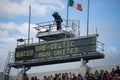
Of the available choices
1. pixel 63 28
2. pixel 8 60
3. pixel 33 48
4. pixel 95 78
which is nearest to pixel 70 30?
pixel 63 28

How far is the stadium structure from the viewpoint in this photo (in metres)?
34.5

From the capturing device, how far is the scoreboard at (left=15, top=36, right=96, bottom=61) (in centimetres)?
3475

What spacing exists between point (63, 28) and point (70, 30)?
63 centimetres

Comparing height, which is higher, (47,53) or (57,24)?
(57,24)

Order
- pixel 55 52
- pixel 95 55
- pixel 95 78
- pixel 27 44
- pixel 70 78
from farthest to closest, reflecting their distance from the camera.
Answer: pixel 27 44
pixel 55 52
pixel 95 55
pixel 70 78
pixel 95 78

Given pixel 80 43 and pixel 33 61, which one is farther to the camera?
pixel 33 61

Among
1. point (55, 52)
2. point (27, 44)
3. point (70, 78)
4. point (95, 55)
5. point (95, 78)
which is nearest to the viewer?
point (95, 78)

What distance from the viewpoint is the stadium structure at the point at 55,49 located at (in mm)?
34531

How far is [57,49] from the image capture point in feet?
120

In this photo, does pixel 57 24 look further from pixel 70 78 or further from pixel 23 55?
pixel 70 78

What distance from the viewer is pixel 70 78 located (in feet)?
99.7

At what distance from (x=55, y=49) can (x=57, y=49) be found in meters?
0.21

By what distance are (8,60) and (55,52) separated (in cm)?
539

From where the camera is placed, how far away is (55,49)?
3669 cm
